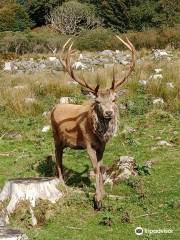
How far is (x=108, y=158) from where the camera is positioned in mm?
10391

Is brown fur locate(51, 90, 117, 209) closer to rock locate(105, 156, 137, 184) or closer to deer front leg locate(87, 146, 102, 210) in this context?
deer front leg locate(87, 146, 102, 210)

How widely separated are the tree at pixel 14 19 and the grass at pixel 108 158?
45237 millimetres

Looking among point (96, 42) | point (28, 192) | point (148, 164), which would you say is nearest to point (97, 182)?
point (28, 192)

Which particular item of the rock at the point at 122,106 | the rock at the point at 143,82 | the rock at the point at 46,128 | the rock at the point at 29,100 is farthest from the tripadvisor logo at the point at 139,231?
the rock at the point at 143,82

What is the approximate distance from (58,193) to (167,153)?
2.91 metres

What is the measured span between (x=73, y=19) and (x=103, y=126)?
167 ft

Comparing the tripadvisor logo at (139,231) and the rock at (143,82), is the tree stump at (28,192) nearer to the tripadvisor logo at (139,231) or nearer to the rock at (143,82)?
the tripadvisor logo at (139,231)

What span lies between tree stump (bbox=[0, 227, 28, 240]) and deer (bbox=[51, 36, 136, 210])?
1427mm

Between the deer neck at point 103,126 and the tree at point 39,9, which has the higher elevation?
the deer neck at point 103,126

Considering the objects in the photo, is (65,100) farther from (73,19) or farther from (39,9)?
(39,9)

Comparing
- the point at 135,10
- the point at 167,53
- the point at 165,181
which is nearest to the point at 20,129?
the point at 165,181

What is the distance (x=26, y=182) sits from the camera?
771cm

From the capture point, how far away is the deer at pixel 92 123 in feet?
25.3

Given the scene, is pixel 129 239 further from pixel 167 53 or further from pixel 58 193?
pixel 167 53
